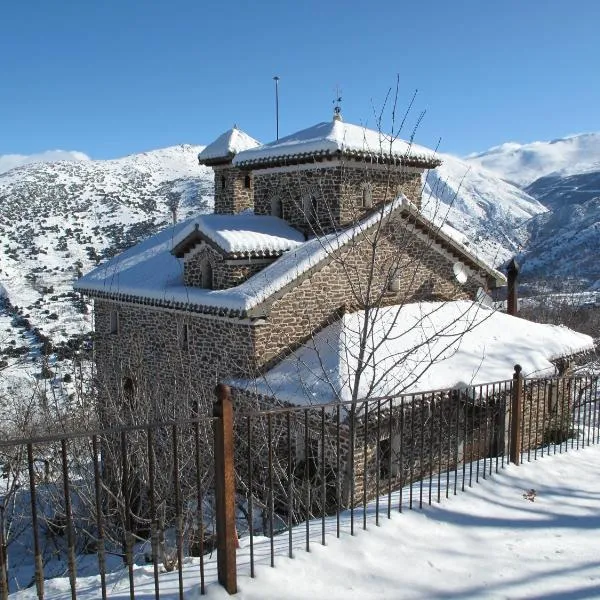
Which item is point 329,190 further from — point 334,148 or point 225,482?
point 225,482

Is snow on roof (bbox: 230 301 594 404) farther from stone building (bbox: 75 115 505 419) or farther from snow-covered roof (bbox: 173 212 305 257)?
snow-covered roof (bbox: 173 212 305 257)

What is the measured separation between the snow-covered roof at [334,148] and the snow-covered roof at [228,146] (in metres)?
3.67

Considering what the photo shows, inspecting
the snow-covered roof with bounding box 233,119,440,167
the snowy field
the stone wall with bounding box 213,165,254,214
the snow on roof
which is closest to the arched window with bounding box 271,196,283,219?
the snow-covered roof with bounding box 233,119,440,167

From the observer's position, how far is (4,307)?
37688 mm

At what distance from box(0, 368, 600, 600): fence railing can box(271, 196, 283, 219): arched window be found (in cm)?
613

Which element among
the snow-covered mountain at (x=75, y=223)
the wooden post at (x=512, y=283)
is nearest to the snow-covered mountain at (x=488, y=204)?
the snow-covered mountain at (x=75, y=223)

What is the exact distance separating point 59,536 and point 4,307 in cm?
3152

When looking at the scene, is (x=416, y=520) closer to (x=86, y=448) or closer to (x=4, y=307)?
(x=86, y=448)

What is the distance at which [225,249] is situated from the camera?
41.2 feet

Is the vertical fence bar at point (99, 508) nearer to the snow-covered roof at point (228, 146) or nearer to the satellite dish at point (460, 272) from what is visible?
the satellite dish at point (460, 272)

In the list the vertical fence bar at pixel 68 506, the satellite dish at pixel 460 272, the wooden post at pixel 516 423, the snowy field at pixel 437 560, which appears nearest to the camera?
the vertical fence bar at pixel 68 506

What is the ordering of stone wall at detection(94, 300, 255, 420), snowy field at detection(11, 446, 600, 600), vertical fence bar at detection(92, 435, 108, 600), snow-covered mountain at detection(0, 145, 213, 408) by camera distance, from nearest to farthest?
vertical fence bar at detection(92, 435, 108, 600), snowy field at detection(11, 446, 600, 600), stone wall at detection(94, 300, 255, 420), snow-covered mountain at detection(0, 145, 213, 408)

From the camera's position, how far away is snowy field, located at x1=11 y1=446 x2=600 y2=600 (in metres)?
3.95

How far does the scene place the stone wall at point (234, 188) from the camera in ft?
65.6
